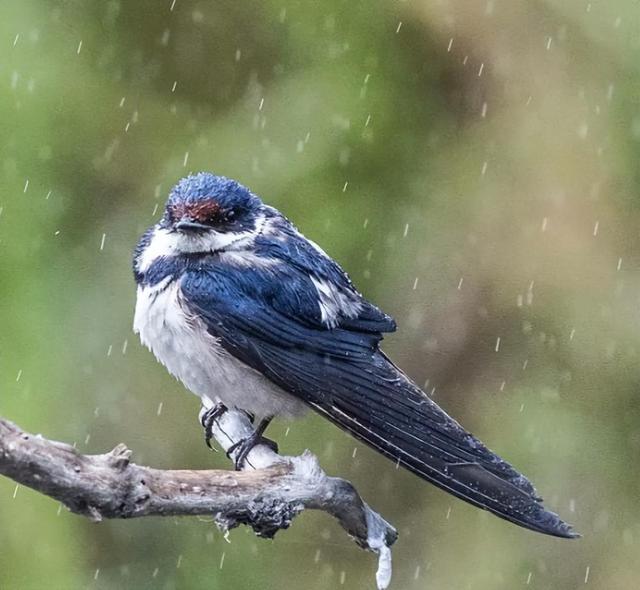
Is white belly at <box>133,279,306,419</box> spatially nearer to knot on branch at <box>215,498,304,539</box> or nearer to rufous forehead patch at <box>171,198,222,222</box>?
rufous forehead patch at <box>171,198,222,222</box>

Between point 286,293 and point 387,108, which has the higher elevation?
point 387,108

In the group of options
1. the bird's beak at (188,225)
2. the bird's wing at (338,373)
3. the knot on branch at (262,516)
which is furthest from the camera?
the bird's beak at (188,225)

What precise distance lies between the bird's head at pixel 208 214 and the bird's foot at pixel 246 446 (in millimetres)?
478

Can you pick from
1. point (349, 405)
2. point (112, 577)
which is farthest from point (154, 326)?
point (112, 577)

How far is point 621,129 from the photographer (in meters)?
4.09

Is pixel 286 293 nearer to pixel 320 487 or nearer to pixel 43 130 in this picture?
pixel 320 487

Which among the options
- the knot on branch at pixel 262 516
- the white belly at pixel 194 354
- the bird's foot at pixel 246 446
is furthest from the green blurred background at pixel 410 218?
the knot on branch at pixel 262 516

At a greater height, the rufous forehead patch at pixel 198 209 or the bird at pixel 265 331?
the rufous forehead patch at pixel 198 209

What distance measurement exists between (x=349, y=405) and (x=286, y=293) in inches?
13.1

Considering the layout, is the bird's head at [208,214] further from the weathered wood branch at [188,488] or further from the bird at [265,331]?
the weathered wood branch at [188,488]

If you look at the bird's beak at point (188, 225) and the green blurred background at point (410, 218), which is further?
the green blurred background at point (410, 218)

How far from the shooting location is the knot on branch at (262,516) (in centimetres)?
265

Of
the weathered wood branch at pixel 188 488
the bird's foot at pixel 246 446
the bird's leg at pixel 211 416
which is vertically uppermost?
the bird's leg at pixel 211 416

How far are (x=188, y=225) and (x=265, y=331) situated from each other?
1.03 ft
